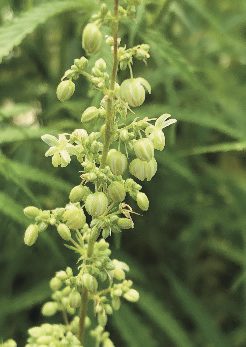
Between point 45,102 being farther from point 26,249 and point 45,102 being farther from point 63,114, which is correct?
point 26,249

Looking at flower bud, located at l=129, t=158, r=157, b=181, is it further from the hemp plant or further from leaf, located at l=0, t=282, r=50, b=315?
leaf, located at l=0, t=282, r=50, b=315

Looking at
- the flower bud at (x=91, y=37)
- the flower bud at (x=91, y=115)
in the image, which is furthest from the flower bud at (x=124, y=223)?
the flower bud at (x=91, y=37)

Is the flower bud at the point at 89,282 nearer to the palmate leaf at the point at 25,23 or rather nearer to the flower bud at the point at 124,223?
the flower bud at the point at 124,223

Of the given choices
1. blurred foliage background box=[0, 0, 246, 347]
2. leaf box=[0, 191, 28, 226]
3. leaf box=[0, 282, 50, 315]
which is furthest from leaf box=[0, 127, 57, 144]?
leaf box=[0, 282, 50, 315]

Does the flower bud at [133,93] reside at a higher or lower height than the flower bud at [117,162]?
higher

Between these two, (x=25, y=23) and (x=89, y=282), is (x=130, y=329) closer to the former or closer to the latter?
(x=89, y=282)
